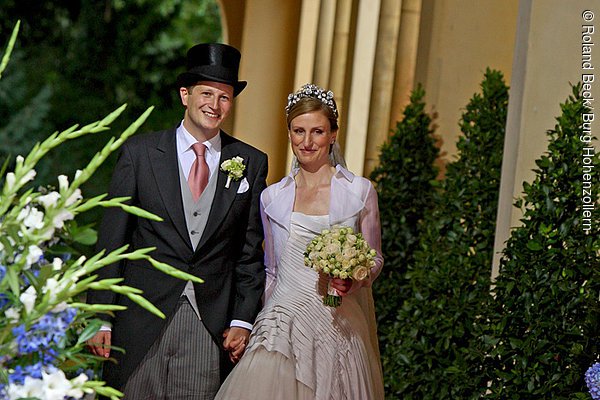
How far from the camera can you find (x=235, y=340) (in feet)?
14.8

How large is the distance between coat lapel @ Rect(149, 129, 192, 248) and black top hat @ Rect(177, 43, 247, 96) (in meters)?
0.28

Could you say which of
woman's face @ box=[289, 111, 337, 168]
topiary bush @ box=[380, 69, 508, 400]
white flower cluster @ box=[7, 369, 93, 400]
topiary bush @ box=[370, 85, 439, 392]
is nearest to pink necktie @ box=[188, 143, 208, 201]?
woman's face @ box=[289, 111, 337, 168]

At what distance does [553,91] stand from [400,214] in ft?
7.69

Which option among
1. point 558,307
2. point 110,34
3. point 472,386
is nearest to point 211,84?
point 558,307

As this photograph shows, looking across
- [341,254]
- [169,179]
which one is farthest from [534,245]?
[169,179]

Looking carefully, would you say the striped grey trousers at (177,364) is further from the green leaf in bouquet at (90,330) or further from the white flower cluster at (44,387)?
the white flower cluster at (44,387)

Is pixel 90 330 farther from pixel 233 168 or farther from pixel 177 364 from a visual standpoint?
pixel 233 168

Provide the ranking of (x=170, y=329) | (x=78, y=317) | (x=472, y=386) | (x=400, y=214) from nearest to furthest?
(x=78, y=317), (x=170, y=329), (x=472, y=386), (x=400, y=214)

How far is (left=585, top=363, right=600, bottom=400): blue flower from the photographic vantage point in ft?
13.5

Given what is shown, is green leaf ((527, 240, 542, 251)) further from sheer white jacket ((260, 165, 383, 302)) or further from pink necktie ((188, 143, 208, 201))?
pink necktie ((188, 143, 208, 201))

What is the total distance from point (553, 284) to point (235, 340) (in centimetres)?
147

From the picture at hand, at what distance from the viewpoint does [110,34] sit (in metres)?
18.8

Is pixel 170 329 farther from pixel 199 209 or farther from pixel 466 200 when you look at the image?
pixel 466 200

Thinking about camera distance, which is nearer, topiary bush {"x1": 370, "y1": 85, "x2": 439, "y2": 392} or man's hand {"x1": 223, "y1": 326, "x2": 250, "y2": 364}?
man's hand {"x1": 223, "y1": 326, "x2": 250, "y2": 364}
